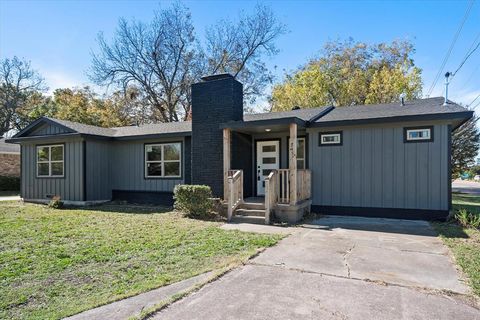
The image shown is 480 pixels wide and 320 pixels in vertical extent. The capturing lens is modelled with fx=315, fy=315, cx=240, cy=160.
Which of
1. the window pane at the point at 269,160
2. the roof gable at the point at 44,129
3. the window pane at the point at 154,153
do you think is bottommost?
the window pane at the point at 269,160

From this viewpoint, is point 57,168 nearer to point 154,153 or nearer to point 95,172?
point 95,172

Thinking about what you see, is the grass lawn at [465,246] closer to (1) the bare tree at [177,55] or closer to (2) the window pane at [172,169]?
(2) the window pane at [172,169]

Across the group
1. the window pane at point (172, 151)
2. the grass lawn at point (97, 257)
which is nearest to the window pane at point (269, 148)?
the window pane at point (172, 151)

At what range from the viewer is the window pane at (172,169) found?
11906mm

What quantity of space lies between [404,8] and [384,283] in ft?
38.5

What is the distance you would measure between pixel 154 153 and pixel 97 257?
7692 millimetres

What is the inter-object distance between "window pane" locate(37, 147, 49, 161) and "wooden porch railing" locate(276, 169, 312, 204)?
33.2ft

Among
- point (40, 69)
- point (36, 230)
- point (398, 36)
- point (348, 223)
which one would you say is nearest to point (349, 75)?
point (398, 36)

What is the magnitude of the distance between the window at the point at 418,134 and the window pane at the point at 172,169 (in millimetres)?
7673

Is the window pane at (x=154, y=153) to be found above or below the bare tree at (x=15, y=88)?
below

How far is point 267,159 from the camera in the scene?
11062 mm

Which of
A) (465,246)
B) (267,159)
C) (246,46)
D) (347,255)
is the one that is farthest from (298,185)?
(246,46)

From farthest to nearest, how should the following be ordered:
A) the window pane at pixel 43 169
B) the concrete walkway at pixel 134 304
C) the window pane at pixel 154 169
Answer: the window pane at pixel 43 169 → the window pane at pixel 154 169 → the concrete walkway at pixel 134 304

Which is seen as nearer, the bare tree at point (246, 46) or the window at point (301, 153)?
the window at point (301, 153)
